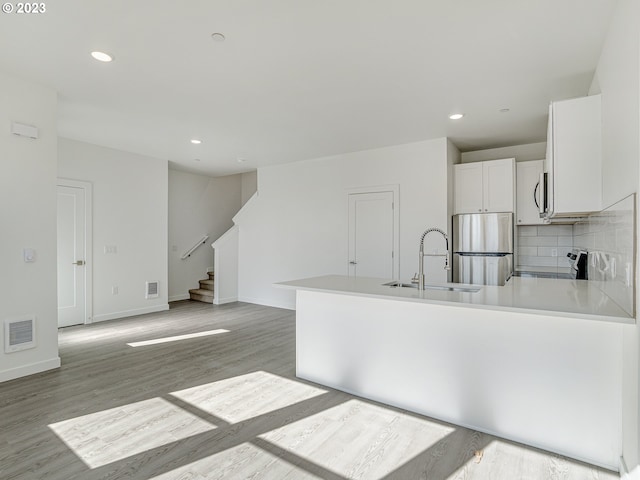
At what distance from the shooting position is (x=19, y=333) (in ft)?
10.6

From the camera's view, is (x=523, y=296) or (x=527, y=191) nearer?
(x=523, y=296)

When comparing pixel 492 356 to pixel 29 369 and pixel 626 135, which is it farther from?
pixel 29 369

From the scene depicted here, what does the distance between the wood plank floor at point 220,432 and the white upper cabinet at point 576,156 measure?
1746 mm

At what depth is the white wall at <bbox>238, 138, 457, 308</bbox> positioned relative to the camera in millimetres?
5000

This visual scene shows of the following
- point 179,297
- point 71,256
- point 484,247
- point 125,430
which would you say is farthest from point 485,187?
point 179,297

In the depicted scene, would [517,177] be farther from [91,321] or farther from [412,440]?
[91,321]

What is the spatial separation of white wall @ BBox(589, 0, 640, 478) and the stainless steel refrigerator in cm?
238

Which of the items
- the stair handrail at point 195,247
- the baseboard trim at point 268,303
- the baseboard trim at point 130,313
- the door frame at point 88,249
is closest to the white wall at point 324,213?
the baseboard trim at point 268,303

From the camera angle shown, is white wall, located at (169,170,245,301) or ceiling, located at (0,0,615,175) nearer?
ceiling, located at (0,0,615,175)

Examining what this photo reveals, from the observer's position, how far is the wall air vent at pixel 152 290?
240 inches

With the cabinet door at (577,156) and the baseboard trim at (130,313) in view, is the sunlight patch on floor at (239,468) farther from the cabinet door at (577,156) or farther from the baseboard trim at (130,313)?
the baseboard trim at (130,313)

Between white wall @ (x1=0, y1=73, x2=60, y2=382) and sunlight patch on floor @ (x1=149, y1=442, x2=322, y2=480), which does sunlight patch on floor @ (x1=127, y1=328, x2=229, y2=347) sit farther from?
sunlight patch on floor @ (x1=149, y1=442, x2=322, y2=480)

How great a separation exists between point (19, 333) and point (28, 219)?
107 centimetres
